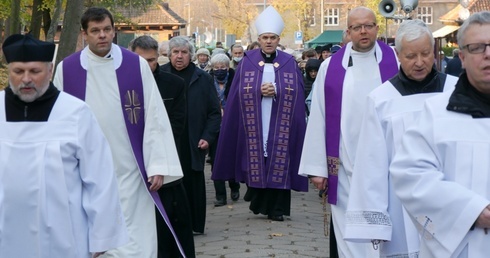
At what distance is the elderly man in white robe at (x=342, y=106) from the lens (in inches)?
321

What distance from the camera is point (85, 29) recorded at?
7.83m

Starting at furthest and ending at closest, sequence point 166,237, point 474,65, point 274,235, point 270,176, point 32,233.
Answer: point 270,176 → point 274,235 → point 166,237 → point 32,233 → point 474,65

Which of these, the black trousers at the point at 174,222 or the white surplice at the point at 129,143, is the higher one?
the white surplice at the point at 129,143

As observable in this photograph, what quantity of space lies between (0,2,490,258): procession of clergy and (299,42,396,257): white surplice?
0.03 feet

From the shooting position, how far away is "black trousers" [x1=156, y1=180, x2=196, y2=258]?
8.76 meters

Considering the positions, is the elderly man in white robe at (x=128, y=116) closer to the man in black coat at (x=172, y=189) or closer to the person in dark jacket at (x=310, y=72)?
the man in black coat at (x=172, y=189)

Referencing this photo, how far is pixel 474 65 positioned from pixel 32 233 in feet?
8.31

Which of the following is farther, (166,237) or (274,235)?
(274,235)

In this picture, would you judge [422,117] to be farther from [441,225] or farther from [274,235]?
[274,235]

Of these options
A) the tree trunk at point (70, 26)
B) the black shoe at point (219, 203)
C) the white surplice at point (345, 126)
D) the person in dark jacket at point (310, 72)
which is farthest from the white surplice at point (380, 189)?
the tree trunk at point (70, 26)

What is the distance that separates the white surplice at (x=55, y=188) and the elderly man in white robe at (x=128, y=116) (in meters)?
1.77

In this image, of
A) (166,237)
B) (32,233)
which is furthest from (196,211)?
(32,233)

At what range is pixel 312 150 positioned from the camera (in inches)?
333

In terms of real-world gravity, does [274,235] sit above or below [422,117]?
below
